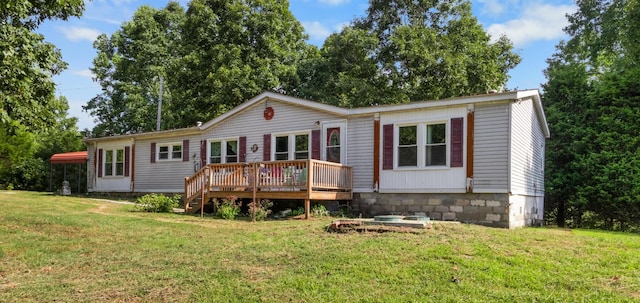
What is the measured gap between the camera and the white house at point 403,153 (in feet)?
38.1

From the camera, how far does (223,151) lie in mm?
16781

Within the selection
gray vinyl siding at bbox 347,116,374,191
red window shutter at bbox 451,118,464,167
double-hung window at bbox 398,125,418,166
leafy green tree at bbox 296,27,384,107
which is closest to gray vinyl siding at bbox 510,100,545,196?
red window shutter at bbox 451,118,464,167

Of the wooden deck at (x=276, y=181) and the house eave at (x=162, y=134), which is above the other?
the house eave at (x=162, y=134)

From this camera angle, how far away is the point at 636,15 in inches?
677

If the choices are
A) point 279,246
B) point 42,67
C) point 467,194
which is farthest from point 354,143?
point 42,67

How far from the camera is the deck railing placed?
1236cm

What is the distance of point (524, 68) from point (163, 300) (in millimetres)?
23153

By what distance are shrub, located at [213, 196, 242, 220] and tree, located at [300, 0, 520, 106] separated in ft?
35.9

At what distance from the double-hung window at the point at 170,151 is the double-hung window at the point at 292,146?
4.88 metres

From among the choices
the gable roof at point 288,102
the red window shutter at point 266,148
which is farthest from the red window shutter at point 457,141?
the red window shutter at point 266,148

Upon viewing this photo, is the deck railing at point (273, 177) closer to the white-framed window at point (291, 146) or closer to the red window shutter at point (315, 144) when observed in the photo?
the red window shutter at point (315, 144)

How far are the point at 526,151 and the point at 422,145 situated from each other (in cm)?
318

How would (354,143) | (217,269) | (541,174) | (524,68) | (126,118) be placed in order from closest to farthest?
(217,269), (354,143), (541,174), (524,68), (126,118)

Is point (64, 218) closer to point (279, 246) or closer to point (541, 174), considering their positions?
point (279, 246)
